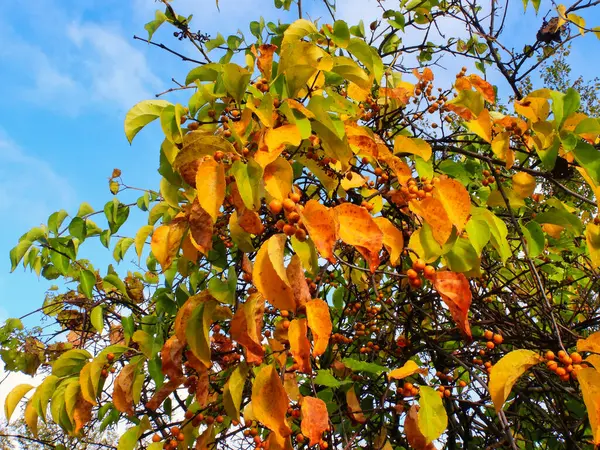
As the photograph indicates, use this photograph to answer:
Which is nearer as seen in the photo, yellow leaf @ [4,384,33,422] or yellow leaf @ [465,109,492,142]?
yellow leaf @ [465,109,492,142]

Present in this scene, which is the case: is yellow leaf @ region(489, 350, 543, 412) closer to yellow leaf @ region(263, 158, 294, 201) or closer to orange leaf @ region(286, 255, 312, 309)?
orange leaf @ region(286, 255, 312, 309)

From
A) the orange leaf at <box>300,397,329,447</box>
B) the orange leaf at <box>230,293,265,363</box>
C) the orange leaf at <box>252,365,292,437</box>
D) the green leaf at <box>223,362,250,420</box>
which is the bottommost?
the orange leaf at <box>300,397,329,447</box>

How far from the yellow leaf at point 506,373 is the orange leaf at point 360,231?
13.2 inches

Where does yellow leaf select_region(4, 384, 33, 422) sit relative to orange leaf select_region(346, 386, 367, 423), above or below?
above

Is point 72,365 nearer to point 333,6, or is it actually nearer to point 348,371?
point 348,371

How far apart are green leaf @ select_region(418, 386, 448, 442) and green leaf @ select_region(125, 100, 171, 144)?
947 mm

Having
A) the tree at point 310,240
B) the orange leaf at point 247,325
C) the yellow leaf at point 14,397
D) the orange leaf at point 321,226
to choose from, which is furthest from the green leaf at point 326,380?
the yellow leaf at point 14,397

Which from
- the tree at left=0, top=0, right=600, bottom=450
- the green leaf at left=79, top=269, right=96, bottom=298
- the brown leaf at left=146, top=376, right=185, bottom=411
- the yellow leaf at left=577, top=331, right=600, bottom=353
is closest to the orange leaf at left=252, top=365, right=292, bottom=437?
the tree at left=0, top=0, right=600, bottom=450

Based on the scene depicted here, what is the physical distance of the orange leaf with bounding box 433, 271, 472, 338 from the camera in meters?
1.15

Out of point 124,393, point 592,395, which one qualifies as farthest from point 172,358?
point 592,395

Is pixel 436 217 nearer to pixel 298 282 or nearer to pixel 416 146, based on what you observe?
pixel 416 146

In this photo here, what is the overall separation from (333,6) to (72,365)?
1903 mm

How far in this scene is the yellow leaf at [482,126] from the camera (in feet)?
5.10

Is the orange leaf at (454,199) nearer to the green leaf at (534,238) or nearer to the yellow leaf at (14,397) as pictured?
the green leaf at (534,238)
